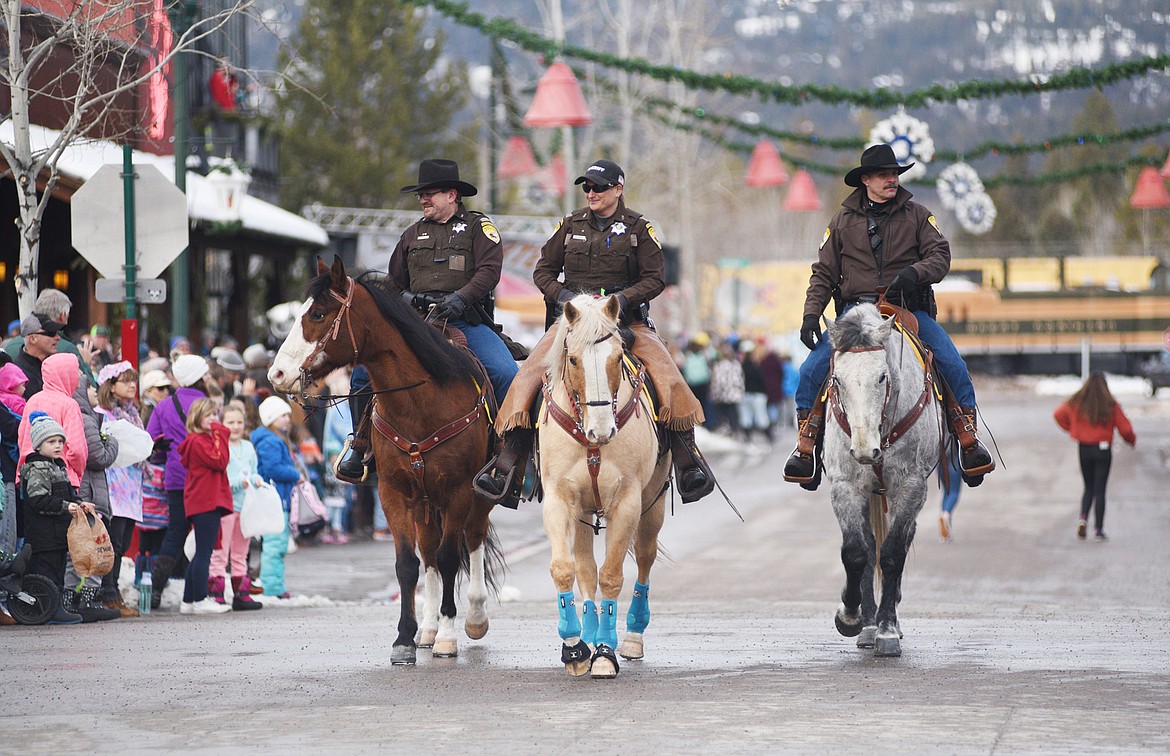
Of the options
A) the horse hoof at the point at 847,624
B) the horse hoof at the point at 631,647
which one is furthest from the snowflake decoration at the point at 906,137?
the horse hoof at the point at 631,647

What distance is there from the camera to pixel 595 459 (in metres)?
10.3

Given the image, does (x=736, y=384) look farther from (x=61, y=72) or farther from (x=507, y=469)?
(x=507, y=469)

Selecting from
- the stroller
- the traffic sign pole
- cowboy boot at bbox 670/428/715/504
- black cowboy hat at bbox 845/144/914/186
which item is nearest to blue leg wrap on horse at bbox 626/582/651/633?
cowboy boot at bbox 670/428/715/504

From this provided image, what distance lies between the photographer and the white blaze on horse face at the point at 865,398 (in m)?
10.8

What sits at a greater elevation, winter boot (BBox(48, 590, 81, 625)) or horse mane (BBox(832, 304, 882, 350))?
horse mane (BBox(832, 304, 882, 350))

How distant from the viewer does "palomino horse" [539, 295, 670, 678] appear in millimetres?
10047

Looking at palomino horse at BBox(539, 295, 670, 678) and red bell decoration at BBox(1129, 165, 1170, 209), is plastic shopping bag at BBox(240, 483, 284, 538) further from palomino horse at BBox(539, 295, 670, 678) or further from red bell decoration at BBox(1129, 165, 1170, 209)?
red bell decoration at BBox(1129, 165, 1170, 209)

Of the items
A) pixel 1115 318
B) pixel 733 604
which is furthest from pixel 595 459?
pixel 1115 318

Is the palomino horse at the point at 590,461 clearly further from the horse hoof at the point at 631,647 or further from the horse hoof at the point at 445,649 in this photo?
the horse hoof at the point at 445,649

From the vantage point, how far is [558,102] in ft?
71.2

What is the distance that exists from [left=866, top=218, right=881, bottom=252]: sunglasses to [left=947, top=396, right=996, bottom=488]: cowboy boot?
1.14m

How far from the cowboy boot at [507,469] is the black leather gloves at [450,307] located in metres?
1.06

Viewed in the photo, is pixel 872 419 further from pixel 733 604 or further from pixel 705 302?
pixel 705 302

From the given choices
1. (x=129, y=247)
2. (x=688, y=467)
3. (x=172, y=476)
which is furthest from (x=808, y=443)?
(x=129, y=247)
